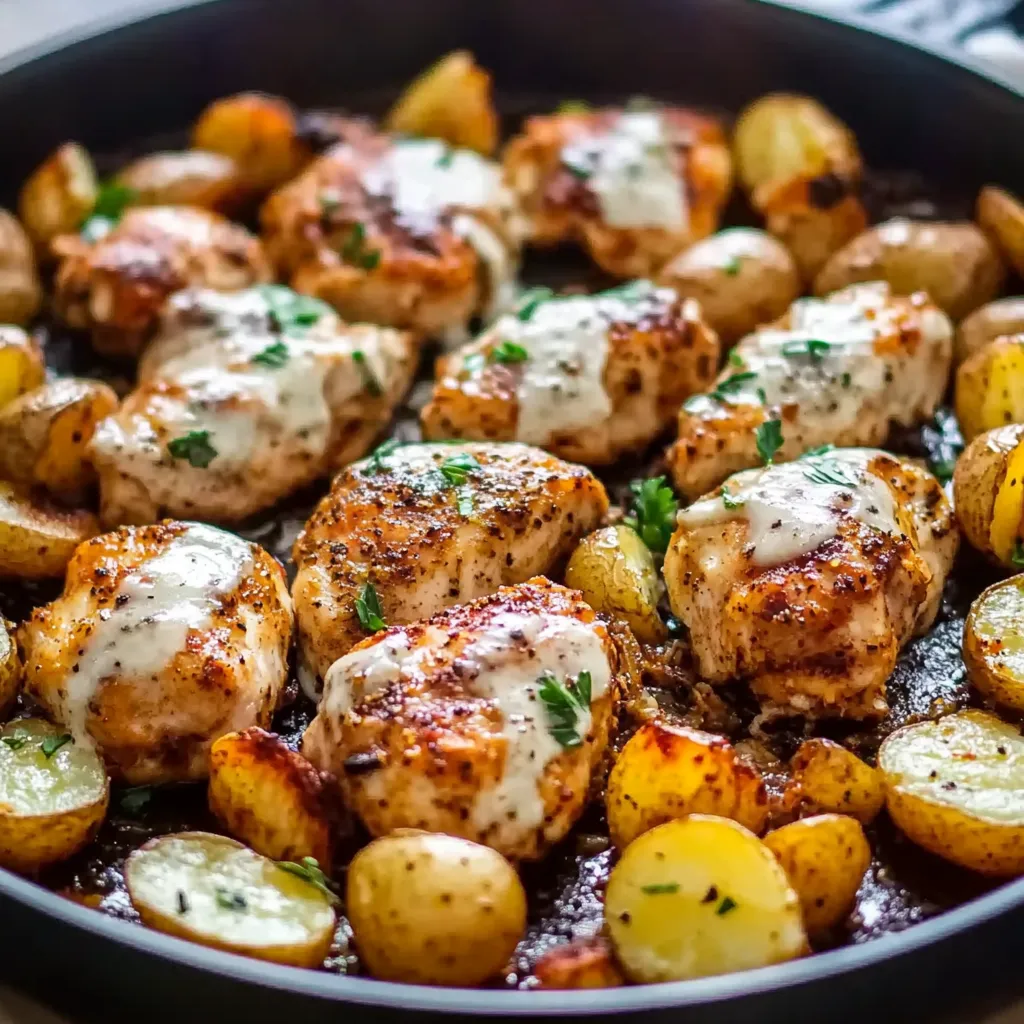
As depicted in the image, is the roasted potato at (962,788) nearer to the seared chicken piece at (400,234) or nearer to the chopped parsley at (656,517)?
the chopped parsley at (656,517)

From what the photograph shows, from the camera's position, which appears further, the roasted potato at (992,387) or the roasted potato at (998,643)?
the roasted potato at (992,387)

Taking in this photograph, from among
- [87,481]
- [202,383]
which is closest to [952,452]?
[202,383]

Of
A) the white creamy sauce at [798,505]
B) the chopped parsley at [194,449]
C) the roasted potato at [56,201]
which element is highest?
the roasted potato at [56,201]

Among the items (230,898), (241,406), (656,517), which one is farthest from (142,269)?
(230,898)

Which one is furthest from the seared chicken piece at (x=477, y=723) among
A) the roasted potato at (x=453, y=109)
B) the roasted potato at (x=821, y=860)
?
the roasted potato at (x=453, y=109)

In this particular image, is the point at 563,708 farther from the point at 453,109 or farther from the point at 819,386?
the point at 453,109

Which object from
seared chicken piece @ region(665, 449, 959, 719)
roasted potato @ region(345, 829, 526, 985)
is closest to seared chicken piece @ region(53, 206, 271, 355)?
seared chicken piece @ region(665, 449, 959, 719)

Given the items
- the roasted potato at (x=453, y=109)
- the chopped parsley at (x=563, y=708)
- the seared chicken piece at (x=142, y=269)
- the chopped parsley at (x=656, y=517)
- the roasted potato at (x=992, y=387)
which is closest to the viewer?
the chopped parsley at (x=563, y=708)
